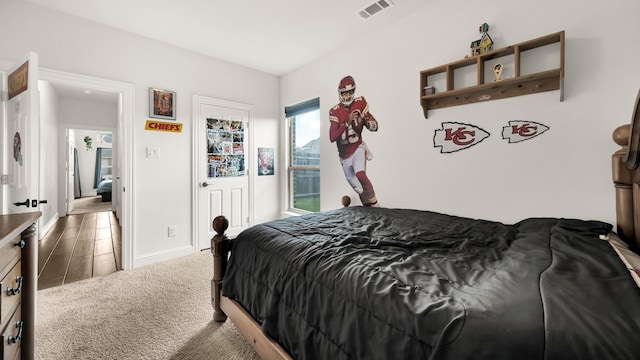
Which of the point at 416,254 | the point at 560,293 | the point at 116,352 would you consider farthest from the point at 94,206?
the point at 560,293

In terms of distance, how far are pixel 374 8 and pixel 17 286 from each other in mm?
2906

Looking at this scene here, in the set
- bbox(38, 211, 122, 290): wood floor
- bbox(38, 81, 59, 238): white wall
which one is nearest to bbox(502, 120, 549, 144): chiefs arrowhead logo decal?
bbox(38, 211, 122, 290): wood floor

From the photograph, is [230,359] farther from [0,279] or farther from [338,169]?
[338,169]

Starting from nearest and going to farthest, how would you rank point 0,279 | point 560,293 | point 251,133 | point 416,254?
point 560,293
point 0,279
point 416,254
point 251,133

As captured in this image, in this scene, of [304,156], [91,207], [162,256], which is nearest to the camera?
[162,256]

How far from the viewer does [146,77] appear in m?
2.92

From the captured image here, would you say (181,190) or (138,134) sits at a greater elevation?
(138,134)

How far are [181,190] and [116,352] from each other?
1915 millimetres

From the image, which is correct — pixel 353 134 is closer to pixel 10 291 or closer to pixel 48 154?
pixel 10 291

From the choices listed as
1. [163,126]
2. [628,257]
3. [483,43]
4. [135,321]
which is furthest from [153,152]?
[628,257]

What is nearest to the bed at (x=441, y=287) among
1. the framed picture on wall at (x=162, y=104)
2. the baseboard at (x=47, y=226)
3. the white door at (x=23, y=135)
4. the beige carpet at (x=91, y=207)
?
the white door at (x=23, y=135)

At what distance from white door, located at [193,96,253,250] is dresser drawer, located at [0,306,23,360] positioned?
7.47ft

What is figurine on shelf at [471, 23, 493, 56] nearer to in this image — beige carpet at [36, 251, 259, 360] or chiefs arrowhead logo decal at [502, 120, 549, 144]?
chiefs arrowhead logo decal at [502, 120, 549, 144]

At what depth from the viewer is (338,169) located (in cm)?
A: 325
